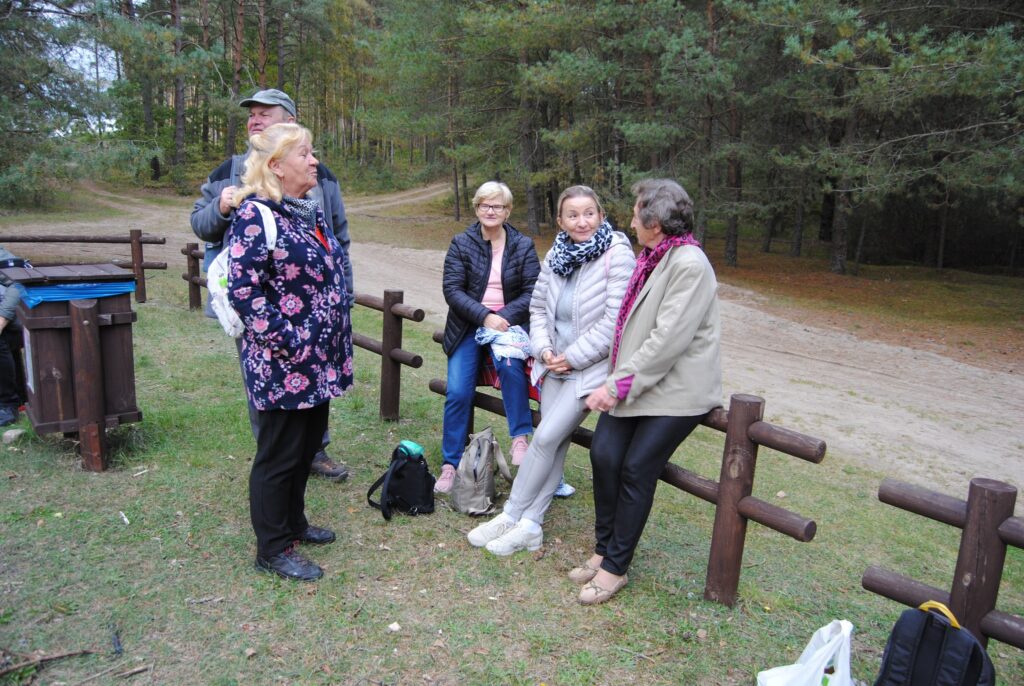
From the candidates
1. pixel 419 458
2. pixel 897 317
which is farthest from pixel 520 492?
pixel 897 317

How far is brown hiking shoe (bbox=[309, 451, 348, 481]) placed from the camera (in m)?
4.44

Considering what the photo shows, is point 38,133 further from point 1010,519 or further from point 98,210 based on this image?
point 98,210

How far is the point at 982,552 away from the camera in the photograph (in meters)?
2.60

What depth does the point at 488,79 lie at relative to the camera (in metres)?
22.2

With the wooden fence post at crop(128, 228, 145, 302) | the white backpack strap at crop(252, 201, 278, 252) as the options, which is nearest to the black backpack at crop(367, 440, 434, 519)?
the white backpack strap at crop(252, 201, 278, 252)

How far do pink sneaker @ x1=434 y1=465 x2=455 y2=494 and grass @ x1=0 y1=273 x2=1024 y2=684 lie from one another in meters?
0.27

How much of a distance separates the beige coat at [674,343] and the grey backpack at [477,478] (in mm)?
1043

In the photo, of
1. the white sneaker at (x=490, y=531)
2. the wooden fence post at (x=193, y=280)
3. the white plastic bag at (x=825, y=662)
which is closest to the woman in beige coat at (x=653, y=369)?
the white sneaker at (x=490, y=531)

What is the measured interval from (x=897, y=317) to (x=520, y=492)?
39.1ft

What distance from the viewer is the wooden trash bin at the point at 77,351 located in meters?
4.20

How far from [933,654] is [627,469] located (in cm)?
127

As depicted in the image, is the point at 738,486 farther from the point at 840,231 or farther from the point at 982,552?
the point at 840,231

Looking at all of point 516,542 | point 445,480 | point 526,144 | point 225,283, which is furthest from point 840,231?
point 225,283

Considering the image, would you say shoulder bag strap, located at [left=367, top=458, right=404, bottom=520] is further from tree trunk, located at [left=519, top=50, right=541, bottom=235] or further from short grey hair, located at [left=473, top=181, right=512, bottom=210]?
tree trunk, located at [left=519, top=50, right=541, bottom=235]
